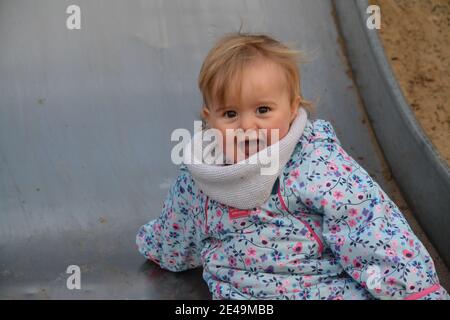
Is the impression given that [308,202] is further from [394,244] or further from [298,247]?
[394,244]

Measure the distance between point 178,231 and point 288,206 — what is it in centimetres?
43

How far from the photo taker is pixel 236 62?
1866 mm

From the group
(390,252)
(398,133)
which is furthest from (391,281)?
(398,133)

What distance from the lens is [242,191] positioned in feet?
6.24

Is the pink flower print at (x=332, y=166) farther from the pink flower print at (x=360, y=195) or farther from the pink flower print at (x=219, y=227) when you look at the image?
the pink flower print at (x=219, y=227)

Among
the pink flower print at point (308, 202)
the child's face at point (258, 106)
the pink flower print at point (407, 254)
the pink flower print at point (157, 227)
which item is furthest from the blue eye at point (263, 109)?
the pink flower print at point (157, 227)

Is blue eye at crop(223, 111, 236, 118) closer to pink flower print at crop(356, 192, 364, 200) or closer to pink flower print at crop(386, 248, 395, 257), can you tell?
pink flower print at crop(356, 192, 364, 200)

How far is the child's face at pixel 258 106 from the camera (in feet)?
6.11

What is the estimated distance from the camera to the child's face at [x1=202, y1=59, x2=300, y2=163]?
186cm

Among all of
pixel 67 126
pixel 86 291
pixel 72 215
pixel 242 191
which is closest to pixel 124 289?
pixel 86 291

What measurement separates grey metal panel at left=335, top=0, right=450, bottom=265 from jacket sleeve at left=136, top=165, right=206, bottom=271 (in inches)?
31.0

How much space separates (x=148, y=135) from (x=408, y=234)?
4.43 feet

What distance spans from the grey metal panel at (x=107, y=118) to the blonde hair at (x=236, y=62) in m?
0.71

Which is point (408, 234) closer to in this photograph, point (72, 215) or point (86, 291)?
point (86, 291)
